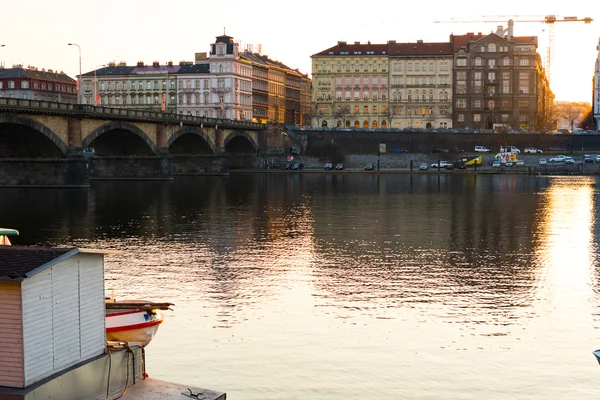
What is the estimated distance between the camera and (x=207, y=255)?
161 ft

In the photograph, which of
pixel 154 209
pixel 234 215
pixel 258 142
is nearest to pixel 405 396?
pixel 234 215

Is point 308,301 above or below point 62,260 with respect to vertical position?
below

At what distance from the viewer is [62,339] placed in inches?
811

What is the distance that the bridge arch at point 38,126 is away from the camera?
92325 mm

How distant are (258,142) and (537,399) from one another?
155 metres

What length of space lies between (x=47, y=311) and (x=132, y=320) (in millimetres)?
5757

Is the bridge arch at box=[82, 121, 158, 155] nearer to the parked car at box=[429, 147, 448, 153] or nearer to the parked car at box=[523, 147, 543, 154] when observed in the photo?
the parked car at box=[429, 147, 448, 153]

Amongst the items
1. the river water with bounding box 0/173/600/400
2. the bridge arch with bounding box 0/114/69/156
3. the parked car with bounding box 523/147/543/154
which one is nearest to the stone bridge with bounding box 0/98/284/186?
the bridge arch with bounding box 0/114/69/156

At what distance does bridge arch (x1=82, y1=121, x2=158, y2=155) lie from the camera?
4338 inches

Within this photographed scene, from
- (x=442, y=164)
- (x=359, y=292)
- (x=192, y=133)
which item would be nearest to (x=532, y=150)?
(x=442, y=164)

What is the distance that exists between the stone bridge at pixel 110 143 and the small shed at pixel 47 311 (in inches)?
2897

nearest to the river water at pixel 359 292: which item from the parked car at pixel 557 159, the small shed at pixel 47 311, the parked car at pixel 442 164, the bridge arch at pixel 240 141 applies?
Result: the small shed at pixel 47 311

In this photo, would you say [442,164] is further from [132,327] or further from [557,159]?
[132,327]

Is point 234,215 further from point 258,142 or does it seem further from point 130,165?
point 258,142
